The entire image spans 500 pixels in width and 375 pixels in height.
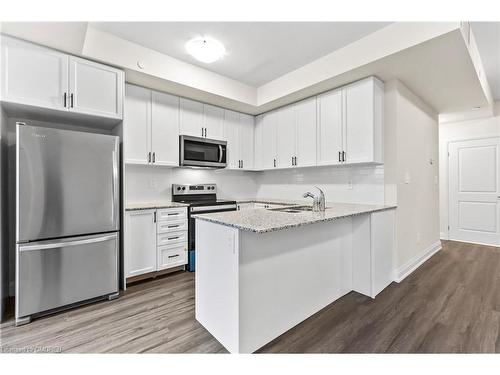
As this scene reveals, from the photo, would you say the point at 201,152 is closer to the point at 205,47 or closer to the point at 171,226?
the point at 171,226

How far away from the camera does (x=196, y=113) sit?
362 cm

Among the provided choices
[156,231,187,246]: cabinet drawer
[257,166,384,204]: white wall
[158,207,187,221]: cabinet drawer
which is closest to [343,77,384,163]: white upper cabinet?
[257,166,384,204]: white wall

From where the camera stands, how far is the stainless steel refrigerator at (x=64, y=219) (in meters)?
2.02

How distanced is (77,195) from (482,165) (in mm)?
6181

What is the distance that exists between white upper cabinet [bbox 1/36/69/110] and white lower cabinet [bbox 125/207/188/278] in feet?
4.29

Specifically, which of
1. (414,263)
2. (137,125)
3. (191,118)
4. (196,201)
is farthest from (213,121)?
(414,263)

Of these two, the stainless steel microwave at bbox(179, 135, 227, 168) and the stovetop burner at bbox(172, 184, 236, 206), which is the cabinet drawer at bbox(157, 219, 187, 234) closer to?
the stovetop burner at bbox(172, 184, 236, 206)

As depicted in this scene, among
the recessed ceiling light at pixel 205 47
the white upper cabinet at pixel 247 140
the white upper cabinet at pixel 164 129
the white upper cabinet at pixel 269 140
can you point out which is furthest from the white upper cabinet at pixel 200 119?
the recessed ceiling light at pixel 205 47

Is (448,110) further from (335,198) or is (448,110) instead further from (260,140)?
(260,140)

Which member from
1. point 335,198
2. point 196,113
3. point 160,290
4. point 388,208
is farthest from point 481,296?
point 196,113

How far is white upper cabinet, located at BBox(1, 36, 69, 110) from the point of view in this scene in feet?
6.59

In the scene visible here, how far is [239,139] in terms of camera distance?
4176mm

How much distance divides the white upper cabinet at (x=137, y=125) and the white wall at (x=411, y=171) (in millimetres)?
2946

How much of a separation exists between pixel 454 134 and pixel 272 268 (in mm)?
5142
